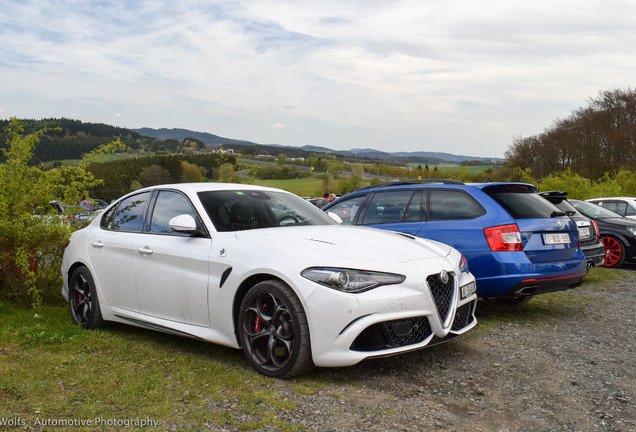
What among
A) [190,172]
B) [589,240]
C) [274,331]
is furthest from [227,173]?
[190,172]

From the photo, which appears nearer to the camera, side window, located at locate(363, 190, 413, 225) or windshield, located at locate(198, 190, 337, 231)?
windshield, located at locate(198, 190, 337, 231)

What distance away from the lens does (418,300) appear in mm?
4230

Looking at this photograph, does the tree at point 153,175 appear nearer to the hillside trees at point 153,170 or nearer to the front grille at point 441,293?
the hillside trees at point 153,170

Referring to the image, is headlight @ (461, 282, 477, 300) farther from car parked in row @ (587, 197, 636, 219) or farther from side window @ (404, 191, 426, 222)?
car parked in row @ (587, 197, 636, 219)

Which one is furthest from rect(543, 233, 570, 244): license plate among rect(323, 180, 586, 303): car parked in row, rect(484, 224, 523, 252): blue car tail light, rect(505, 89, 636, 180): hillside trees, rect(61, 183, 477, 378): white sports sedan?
rect(505, 89, 636, 180): hillside trees

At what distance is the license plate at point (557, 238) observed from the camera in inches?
253

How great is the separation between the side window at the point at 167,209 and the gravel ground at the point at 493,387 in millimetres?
1933

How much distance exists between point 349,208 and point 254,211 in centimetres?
290

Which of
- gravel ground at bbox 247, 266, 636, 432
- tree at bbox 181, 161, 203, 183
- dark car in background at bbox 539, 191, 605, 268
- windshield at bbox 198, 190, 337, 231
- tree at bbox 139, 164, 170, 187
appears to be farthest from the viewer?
tree at bbox 139, 164, 170, 187

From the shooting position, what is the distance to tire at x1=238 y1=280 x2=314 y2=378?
162 inches

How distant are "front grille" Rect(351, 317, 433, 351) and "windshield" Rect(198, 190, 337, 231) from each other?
1.49 metres

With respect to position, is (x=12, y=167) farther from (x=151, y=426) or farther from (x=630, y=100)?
(x=630, y=100)

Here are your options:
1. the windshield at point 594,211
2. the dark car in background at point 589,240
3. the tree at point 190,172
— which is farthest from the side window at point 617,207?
the tree at point 190,172

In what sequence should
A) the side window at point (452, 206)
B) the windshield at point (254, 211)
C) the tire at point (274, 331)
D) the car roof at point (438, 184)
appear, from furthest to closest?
the car roof at point (438, 184), the side window at point (452, 206), the windshield at point (254, 211), the tire at point (274, 331)
